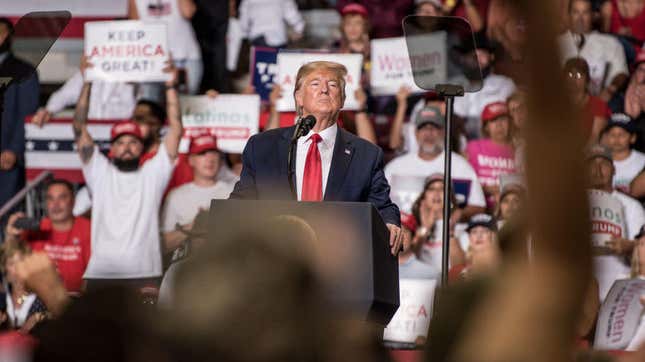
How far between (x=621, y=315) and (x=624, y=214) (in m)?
1.27

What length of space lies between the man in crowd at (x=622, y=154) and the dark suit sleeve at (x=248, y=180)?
14.8ft

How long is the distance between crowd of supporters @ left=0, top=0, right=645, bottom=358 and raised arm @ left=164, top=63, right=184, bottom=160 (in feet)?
0.03

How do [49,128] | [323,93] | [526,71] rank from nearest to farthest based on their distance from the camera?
[526,71] < [323,93] < [49,128]

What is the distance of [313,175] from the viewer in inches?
173

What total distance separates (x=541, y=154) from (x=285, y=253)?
0.71ft

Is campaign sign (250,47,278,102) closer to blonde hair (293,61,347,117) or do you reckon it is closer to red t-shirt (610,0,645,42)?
red t-shirt (610,0,645,42)

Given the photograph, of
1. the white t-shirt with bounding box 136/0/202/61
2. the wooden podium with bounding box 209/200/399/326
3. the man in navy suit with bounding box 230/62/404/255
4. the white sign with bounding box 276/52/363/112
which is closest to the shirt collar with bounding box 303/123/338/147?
the man in navy suit with bounding box 230/62/404/255

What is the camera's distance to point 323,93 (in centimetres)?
443

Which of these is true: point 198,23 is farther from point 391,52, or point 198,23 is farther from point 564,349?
point 564,349

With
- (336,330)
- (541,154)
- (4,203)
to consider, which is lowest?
(4,203)

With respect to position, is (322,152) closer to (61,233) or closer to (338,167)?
(338,167)

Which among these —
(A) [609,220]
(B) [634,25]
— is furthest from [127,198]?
(B) [634,25]

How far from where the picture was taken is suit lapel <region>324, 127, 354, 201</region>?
14.4 feet

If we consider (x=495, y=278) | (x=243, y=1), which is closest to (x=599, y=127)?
(x=243, y=1)
